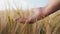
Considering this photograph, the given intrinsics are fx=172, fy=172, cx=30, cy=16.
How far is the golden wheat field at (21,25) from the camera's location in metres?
1.31

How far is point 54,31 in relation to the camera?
1.30m

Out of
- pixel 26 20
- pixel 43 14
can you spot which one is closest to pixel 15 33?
pixel 26 20

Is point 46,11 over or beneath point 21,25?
over

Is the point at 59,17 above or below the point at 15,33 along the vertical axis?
above

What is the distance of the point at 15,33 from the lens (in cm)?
133

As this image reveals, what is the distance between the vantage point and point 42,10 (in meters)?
1.34

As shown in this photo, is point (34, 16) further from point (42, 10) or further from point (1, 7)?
point (1, 7)

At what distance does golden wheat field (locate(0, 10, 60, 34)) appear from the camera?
51.5 inches

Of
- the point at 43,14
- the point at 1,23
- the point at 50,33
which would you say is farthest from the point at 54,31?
the point at 1,23

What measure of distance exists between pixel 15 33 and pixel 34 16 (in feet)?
0.65

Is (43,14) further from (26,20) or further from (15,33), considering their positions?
(15,33)

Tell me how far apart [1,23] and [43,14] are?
33 cm

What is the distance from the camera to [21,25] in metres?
1.33

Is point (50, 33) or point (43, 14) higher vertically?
point (43, 14)
